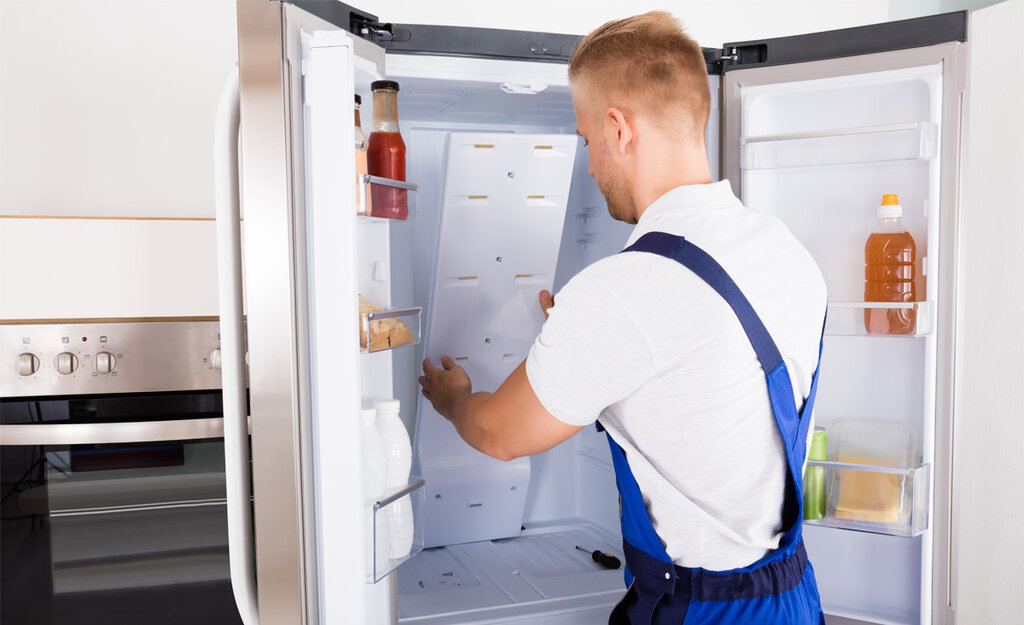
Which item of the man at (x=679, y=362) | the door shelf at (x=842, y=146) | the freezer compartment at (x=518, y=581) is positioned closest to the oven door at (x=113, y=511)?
the freezer compartment at (x=518, y=581)

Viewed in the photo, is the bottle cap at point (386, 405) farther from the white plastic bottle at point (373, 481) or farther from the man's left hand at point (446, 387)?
the man's left hand at point (446, 387)

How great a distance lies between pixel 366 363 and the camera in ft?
4.57

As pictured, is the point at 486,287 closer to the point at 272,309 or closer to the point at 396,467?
the point at 396,467

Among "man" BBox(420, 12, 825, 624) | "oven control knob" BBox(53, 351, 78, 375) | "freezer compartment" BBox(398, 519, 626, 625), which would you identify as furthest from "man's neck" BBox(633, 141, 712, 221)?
"oven control knob" BBox(53, 351, 78, 375)

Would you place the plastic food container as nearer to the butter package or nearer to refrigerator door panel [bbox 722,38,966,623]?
refrigerator door panel [bbox 722,38,966,623]

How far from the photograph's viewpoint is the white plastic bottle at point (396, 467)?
131 cm

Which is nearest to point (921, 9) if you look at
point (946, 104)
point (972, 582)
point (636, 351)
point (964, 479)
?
point (946, 104)

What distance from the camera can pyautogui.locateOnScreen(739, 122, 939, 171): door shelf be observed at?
1.60 metres

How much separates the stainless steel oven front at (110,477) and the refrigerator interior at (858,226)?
4.36 feet

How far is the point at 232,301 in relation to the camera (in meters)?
1.16

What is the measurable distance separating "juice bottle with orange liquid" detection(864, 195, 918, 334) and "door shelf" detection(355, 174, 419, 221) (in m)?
1.02

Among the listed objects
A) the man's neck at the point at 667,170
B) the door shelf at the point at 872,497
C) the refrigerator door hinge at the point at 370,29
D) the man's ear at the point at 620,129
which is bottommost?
the door shelf at the point at 872,497

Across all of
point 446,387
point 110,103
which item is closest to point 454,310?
point 446,387

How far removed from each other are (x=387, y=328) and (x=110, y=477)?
64 cm
